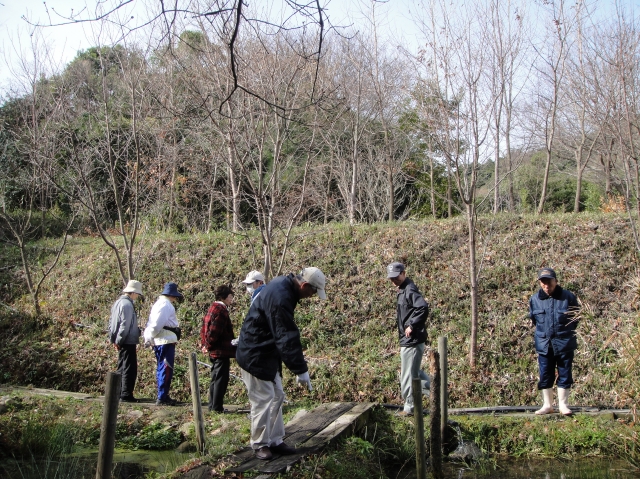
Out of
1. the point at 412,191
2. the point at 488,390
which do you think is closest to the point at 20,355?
the point at 488,390

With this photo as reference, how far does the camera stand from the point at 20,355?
42.6 feet

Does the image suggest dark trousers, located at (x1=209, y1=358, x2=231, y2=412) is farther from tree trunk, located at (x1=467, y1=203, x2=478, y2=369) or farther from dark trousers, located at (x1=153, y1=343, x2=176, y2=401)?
tree trunk, located at (x1=467, y1=203, x2=478, y2=369)

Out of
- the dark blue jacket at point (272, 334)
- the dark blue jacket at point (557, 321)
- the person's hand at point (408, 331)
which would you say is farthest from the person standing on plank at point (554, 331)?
the dark blue jacket at point (272, 334)

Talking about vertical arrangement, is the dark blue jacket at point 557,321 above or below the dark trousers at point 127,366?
above

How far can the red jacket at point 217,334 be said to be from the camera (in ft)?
26.2

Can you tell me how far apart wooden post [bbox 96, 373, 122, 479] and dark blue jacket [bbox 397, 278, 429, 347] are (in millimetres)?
4159

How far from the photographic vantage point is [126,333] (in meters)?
8.94

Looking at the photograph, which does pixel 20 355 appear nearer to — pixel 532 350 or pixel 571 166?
pixel 532 350

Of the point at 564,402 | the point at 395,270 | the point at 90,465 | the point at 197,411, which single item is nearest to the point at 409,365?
the point at 395,270

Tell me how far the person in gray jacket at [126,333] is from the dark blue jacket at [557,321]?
5.91 meters

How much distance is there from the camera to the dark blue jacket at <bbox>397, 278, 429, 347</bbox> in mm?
7371

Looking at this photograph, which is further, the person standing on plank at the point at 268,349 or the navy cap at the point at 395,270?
the navy cap at the point at 395,270

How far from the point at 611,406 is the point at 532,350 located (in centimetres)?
225

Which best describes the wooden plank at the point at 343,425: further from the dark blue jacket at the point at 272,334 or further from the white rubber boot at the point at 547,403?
the white rubber boot at the point at 547,403
